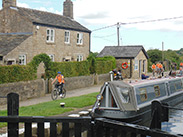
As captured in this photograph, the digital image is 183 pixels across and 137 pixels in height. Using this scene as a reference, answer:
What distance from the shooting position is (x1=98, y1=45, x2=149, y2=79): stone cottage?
29481mm

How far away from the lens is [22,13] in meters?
22.2

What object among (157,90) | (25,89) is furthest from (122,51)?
(157,90)

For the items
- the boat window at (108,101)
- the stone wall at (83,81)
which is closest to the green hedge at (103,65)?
the stone wall at (83,81)

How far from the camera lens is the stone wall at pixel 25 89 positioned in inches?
544

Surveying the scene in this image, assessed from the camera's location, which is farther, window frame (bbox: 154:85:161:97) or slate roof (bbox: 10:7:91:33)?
slate roof (bbox: 10:7:91:33)

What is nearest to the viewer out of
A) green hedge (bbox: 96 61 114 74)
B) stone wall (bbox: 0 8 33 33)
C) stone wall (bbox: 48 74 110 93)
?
stone wall (bbox: 48 74 110 93)

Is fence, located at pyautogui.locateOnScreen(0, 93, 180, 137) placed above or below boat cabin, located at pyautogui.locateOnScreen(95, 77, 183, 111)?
above

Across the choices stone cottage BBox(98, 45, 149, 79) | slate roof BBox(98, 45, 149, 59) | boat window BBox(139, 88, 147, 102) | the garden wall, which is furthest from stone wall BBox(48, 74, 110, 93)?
boat window BBox(139, 88, 147, 102)

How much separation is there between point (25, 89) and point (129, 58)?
654 inches

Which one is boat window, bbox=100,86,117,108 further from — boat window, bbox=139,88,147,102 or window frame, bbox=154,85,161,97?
window frame, bbox=154,85,161,97

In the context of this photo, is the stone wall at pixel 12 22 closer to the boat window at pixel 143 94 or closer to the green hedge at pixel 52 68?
Result: the green hedge at pixel 52 68

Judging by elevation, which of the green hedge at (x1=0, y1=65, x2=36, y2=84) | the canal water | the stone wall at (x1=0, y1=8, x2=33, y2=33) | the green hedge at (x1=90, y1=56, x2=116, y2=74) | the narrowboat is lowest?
the canal water

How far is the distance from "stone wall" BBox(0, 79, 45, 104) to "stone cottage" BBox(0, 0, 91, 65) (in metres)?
4.45

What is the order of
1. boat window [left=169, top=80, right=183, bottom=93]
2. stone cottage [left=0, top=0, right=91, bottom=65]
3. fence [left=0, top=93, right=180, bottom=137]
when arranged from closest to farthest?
1. fence [left=0, top=93, right=180, bottom=137]
2. boat window [left=169, top=80, right=183, bottom=93]
3. stone cottage [left=0, top=0, right=91, bottom=65]
